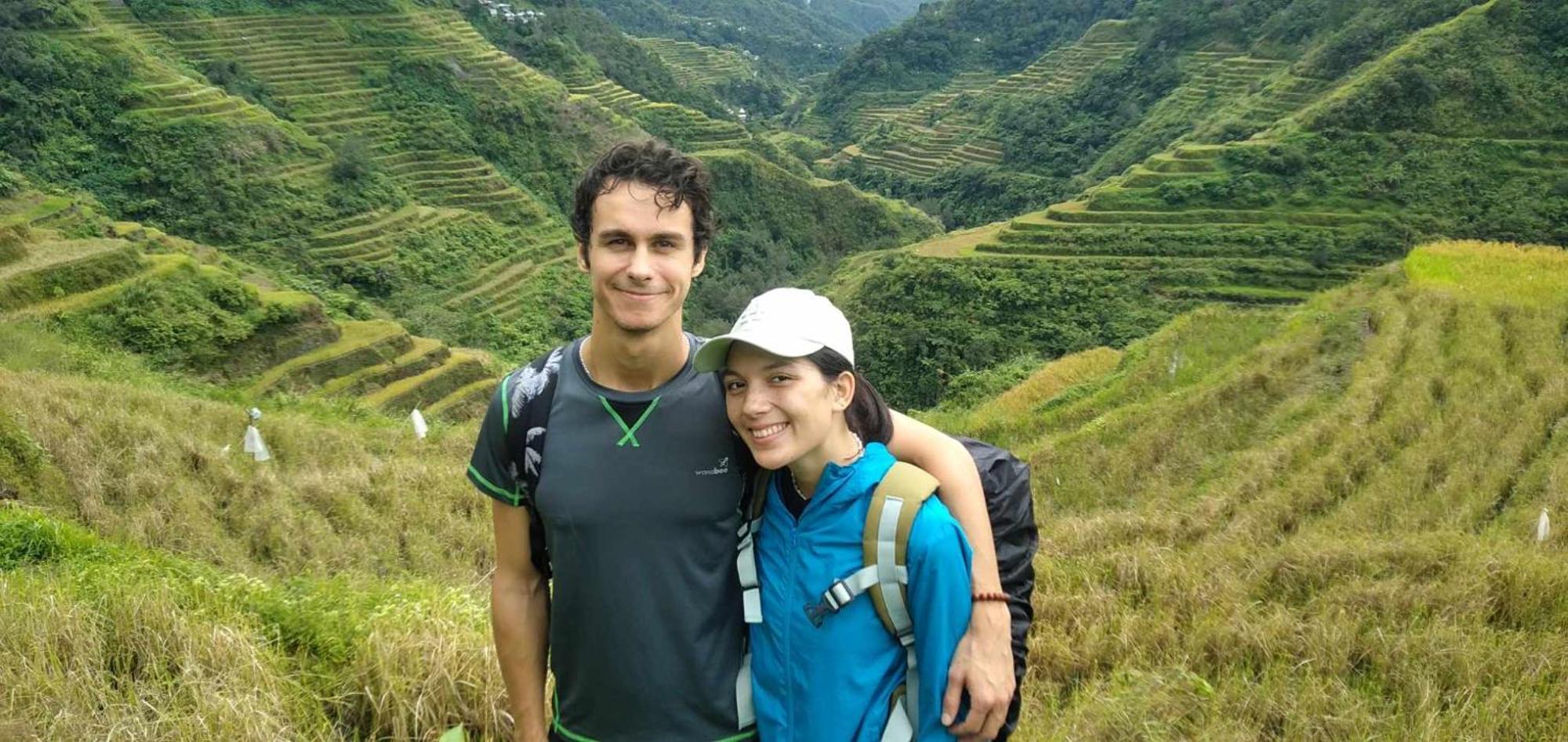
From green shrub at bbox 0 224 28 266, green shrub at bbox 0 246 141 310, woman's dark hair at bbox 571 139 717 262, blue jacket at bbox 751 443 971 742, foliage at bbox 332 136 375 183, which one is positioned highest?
woman's dark hair at bbox 571 139 717 262

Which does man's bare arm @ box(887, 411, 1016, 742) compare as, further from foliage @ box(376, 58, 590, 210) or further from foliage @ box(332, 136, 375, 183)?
foliage @ box(376, 58, 590, 210)

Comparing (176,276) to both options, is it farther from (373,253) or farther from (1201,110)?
(1201,110)

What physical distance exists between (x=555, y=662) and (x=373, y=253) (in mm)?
26493

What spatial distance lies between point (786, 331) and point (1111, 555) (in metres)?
3.67

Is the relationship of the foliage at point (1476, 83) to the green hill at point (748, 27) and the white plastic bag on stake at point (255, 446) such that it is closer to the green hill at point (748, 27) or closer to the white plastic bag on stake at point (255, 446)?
the white plastic bag on stake at point (255, 446)

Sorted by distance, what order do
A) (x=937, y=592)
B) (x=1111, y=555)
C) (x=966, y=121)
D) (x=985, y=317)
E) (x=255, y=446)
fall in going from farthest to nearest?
(x=966, y=121) → (x=985, y=317) → (x=255, y=446) → (x=1111, y=555) → (x=937, y=592)

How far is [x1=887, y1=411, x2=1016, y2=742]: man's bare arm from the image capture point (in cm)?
136

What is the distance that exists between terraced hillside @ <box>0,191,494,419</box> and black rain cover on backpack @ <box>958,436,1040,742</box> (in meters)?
12.9

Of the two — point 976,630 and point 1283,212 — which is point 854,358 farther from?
point 1283,212

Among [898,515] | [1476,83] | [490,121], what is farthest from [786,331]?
[490,121]

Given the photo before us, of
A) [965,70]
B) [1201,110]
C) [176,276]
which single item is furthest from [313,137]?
[965,70]

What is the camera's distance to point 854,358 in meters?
1.51

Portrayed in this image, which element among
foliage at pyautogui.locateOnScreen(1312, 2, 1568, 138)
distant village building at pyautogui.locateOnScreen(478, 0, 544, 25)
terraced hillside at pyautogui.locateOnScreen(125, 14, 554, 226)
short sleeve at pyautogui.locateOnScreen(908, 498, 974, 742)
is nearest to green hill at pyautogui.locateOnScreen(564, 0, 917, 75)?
distant village building at pyautogui.locateOnScreen(478, 0, 544, 25)

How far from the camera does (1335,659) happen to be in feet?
9.70
